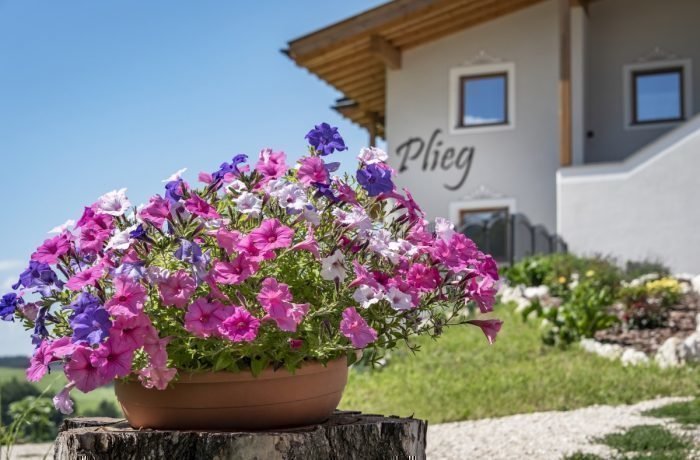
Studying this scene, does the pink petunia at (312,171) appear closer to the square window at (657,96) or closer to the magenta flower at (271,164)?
the magenta flower at (271,164)

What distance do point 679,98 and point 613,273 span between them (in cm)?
560

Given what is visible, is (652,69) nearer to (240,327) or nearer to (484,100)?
(484,100)

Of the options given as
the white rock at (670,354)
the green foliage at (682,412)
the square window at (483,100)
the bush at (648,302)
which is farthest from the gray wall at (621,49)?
the green foliage at (682,412)

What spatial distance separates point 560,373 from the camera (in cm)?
888

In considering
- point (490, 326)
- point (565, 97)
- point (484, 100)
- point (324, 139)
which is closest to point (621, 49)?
point (565, 97)

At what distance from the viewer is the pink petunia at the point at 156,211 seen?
264 centimetres

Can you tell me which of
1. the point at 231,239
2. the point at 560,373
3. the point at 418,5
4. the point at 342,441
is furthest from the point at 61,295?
the point at 418,5

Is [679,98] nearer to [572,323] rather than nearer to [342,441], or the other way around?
[572,323]

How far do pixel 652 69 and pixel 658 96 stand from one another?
53cm

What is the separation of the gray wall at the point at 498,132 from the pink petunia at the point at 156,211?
46.9 ft

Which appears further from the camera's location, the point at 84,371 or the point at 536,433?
the point at 536,433

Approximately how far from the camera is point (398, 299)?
276 centimetres

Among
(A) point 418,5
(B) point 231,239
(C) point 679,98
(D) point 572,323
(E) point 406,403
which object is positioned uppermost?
(A) point 418,5

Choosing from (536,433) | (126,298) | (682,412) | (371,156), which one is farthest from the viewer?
(682,412)
